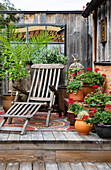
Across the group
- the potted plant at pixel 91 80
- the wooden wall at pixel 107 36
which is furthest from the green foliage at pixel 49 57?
the potted plant at pixel 91 80

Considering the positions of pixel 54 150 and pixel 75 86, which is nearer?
pixel 54 150

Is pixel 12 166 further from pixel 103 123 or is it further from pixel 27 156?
pixel 103 123

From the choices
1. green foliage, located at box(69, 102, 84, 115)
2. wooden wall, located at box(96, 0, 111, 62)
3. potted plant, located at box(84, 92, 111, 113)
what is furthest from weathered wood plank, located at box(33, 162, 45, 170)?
wooden wall, located at box(96, 0, 111, 62)

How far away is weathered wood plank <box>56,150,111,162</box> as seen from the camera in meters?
3.90

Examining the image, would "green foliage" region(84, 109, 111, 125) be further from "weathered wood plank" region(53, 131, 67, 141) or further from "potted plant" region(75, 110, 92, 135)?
"weathered wood plank" region(53, 131, 67, 141)

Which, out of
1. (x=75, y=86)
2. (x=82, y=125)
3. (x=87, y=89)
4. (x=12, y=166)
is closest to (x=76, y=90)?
(x=75, y=86)

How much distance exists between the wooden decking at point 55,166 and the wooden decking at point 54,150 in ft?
0.21

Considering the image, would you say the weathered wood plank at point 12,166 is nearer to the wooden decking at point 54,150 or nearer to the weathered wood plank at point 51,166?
the wooden decking at point 54,150

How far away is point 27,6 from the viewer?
1527 cm

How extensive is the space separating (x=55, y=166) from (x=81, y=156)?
1.28 feet

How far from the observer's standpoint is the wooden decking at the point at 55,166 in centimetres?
367

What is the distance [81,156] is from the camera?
3912mm

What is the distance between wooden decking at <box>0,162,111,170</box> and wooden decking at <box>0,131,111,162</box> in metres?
0.06

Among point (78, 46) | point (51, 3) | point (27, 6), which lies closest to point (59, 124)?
point (78, 46)
